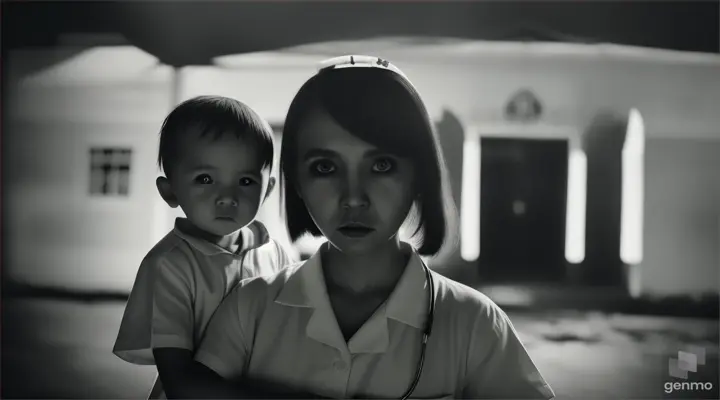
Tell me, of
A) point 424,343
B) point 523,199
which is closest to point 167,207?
point 424,343

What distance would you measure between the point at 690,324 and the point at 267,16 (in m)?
1.49

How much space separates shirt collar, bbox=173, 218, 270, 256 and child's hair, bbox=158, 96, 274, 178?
160mm

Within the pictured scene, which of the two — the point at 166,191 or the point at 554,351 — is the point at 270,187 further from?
the point at 554,351

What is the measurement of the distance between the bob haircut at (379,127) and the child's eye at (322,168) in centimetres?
6

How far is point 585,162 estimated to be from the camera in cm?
199

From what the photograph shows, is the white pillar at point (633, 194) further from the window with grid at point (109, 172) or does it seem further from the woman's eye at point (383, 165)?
the window with grid at point (109, 172)

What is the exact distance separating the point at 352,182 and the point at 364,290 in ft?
0.92

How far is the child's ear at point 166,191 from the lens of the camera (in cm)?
186

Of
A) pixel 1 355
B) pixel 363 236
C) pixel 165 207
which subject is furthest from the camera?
pixel 1 355

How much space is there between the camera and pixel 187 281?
1.76 m

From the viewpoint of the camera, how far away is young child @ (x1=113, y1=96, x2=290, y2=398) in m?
1.75

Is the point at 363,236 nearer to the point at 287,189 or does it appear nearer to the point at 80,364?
the point at 287,189

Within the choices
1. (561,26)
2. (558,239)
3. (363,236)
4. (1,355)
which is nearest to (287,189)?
(363,236)

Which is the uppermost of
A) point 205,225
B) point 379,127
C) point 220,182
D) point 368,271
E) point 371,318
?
point 379,127
